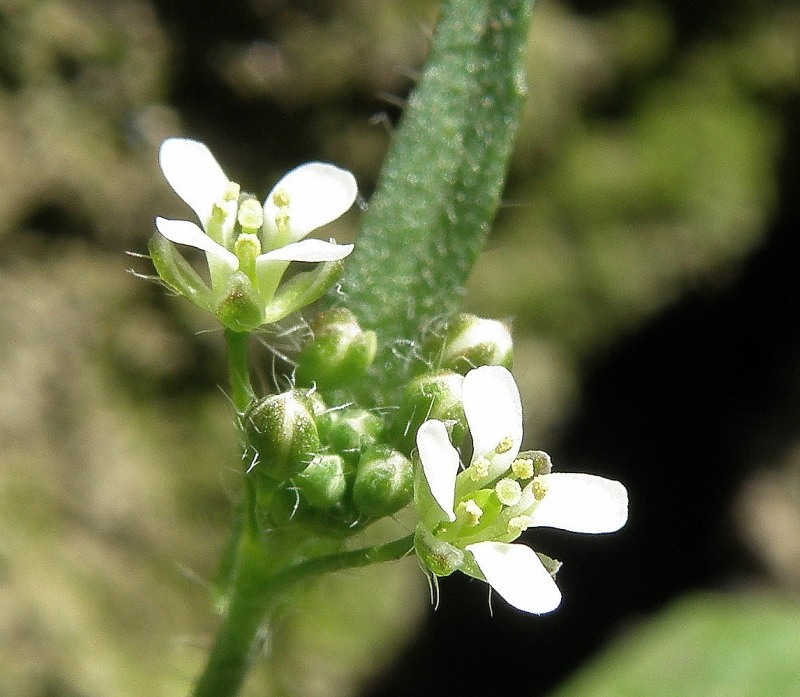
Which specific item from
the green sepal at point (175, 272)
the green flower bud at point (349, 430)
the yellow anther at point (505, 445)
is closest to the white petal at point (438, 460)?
the yellow anther at point (505, 445)

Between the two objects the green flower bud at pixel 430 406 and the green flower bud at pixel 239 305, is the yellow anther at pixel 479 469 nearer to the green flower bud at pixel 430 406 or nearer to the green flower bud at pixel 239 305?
the green flower bud at pixel 430 406

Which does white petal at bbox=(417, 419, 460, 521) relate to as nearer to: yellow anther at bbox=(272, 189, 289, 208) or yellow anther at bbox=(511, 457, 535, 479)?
yellow anther at bbox=(511, 457, 535, 479)

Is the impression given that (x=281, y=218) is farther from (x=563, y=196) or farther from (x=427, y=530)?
(x=563, y=196)

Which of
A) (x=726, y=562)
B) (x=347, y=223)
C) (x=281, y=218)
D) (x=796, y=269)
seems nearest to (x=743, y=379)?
(x=796, y=269)

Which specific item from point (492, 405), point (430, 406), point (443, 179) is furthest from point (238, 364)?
point (443, 179)

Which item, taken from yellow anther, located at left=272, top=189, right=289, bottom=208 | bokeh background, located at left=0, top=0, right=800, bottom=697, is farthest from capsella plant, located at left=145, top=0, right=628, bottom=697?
bokeh background, located at left=0, top=0, right=800, bottom=697

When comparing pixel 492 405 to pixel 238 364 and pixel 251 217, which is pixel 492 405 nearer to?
pixel 238 364
